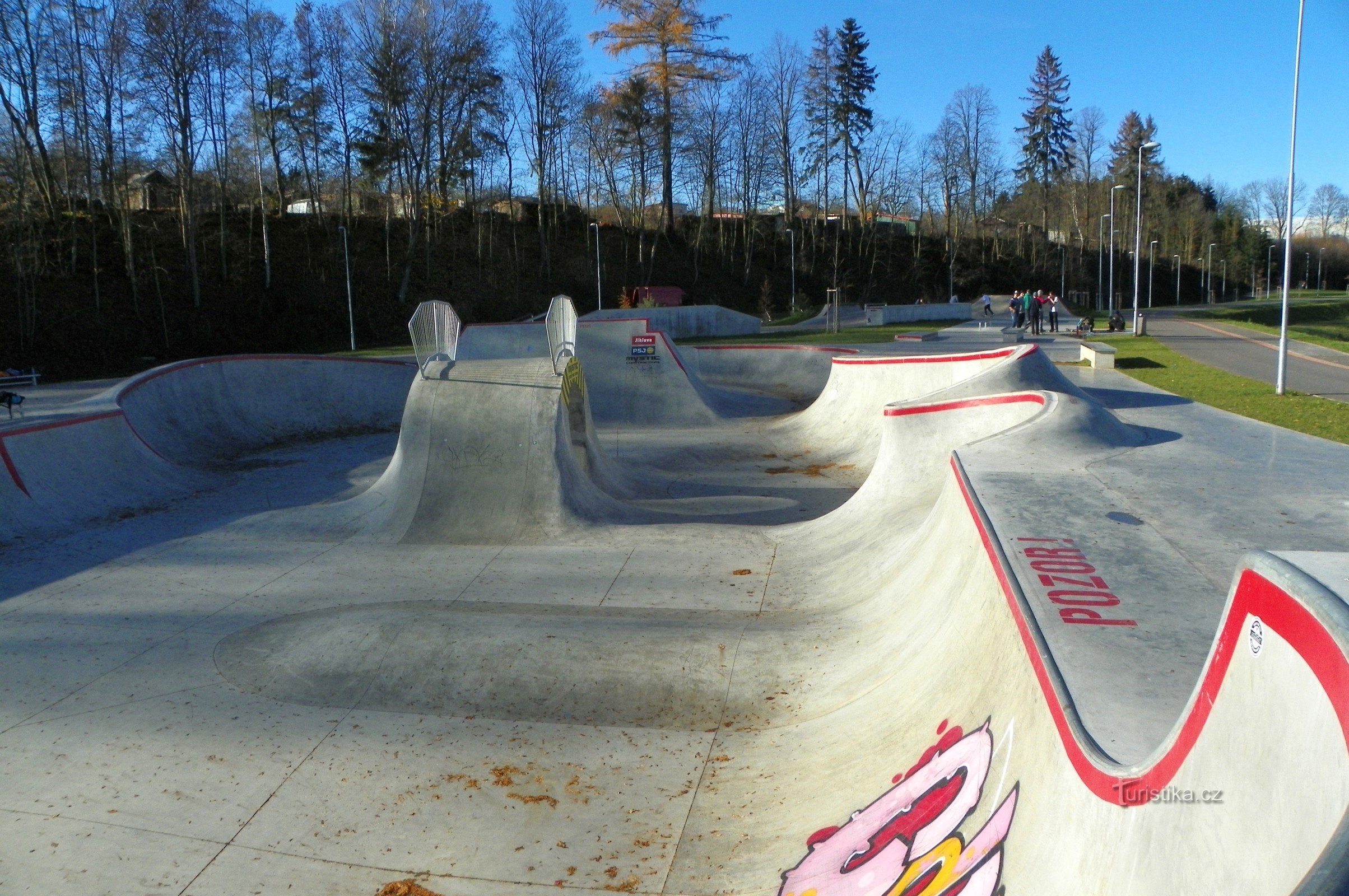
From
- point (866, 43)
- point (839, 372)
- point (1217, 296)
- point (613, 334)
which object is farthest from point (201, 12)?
point (1217, 296)

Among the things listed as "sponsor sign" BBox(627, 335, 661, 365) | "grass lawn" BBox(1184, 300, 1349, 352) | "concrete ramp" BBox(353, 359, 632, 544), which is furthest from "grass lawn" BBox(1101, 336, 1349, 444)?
"grass lawn" BBox(1184, 300, 1349, 352)

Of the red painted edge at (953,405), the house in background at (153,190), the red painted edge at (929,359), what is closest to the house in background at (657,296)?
the house in background at (153,190)

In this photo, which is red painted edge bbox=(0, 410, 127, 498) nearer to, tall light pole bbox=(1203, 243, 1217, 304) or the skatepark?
the skatepark

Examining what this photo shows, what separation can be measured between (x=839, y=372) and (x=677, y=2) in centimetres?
4007

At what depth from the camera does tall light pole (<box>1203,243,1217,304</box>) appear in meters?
84.1

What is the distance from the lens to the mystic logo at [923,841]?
3.50 m

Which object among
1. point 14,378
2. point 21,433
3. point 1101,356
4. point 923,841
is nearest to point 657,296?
point 1101,356

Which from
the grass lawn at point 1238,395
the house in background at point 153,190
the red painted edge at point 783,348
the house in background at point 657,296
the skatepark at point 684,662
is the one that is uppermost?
the house in background at point 153,190

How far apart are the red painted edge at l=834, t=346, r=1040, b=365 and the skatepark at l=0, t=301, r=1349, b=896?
1917 millimetres

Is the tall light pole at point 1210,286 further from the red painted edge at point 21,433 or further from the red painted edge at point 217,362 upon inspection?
the red painted edge at point 21,433

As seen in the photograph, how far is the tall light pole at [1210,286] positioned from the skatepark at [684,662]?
8503 cm

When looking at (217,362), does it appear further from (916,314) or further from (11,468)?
(916,314)

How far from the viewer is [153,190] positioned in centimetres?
4166

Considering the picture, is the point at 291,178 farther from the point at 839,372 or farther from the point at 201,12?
the point at 839,372
